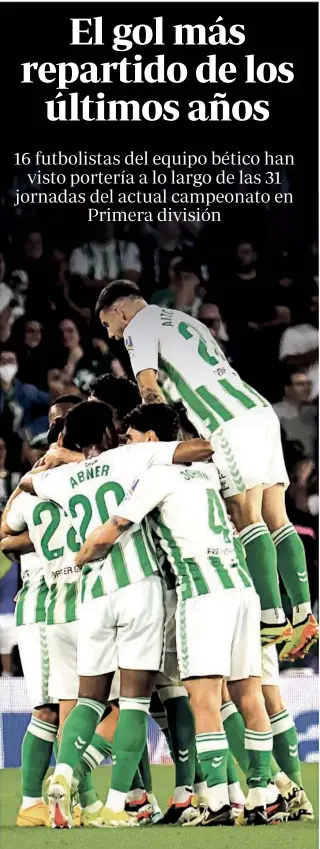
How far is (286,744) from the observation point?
549 centimetres

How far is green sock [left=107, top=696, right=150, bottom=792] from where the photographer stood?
5145 mm

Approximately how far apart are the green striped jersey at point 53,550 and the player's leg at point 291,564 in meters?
0.96

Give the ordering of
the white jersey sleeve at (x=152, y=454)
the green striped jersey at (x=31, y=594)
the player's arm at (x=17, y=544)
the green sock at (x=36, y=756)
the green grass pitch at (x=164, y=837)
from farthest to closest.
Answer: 1. the player's arm at (x=17, y=544)
2. the green striped jersey at (x=31, y=594)
3. the green sock at (x=36, y=756)
4. the white jersey sleeve at (x=152, y=454)
5. the green grass pitch at (x=164, y=837)

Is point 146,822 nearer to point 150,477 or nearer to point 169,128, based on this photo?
point 150,477

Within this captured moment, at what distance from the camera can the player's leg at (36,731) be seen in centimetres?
545

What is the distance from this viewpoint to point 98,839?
5.06 m

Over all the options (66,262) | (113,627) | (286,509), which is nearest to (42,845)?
(113,627)

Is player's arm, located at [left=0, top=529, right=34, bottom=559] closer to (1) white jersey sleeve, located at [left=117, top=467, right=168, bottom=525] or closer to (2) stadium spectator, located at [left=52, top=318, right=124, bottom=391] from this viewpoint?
(1) white jersey sleeve, located at [left=117, top=467, right=168, bottom=525]

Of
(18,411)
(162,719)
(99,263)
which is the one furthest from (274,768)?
(99,263)

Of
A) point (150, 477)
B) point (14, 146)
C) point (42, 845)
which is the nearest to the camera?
point (42, 845)

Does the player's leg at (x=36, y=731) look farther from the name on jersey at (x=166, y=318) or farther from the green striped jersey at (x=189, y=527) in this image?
the name on jersey at (x=166, y=318)

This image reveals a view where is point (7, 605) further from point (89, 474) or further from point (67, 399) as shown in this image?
point (67, 399)

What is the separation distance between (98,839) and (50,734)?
0.62 meters

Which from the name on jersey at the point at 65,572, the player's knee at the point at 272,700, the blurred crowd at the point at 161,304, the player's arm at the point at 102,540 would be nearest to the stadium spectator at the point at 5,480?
the blurred crowd at the point at 161,304
